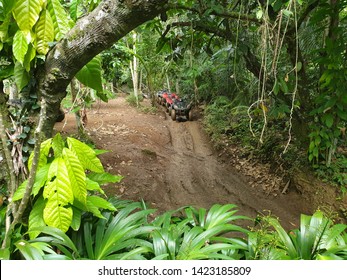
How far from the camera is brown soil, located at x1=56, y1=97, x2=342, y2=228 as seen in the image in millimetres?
4492

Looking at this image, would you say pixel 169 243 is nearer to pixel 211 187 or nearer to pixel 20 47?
pixel 20 47

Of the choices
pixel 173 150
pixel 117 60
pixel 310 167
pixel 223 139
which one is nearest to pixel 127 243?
pixel 310 167

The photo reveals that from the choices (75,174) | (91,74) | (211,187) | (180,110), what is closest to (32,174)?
(75,174)

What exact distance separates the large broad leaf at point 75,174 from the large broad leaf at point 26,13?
761 millimetres

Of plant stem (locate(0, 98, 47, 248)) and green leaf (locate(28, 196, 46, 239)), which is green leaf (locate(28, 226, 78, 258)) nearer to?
green leaf (locate(28, 196, 46, 239))

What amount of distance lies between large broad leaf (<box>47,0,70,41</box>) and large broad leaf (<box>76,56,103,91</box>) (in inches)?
9.8

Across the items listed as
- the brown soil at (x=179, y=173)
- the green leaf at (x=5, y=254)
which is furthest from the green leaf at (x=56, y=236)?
the brown soil at (x=179, y=173)

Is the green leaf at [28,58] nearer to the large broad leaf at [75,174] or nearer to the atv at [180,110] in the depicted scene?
the large broad leaf at [75,174]

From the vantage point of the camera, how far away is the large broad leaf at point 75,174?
1.45m

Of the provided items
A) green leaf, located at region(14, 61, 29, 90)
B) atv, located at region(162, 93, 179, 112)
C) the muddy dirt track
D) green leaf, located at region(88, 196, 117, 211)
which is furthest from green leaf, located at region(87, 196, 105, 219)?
atv, located at region(162, 93, 179, 112)

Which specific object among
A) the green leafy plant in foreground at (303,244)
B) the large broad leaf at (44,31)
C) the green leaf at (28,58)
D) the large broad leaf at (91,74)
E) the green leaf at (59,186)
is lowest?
the green leafy plant in foreground at (303,244)

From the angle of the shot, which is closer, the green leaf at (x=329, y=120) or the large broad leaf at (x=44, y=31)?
the large broad leaf at (x=44, y=31)

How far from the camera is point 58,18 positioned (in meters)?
1.59
